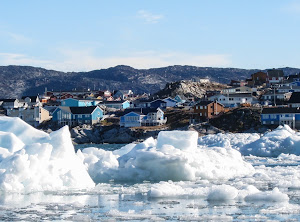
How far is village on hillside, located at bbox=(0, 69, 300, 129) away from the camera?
210ft

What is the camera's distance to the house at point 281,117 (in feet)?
196

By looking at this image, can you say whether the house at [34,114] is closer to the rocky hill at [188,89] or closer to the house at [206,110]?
the rocky hill at [188,89]

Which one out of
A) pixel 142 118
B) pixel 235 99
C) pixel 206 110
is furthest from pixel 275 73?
pixel 206 110

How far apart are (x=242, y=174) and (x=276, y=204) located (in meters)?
7.74

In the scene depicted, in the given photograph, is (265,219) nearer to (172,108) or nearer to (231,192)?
(231,192)

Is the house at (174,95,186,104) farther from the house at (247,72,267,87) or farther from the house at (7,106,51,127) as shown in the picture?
the house at (7,106,51,127)

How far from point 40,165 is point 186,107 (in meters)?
59.4

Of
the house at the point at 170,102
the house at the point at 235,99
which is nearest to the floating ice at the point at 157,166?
the house at the point at 235,99

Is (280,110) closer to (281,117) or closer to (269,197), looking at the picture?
(281,117)

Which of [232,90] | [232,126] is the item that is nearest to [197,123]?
[232,126]

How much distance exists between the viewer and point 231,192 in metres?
16.1

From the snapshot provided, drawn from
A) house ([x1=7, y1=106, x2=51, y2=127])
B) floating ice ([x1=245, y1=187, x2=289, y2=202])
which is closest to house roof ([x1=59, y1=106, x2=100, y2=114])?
house ([x1=7, y1=106, x2=51, y2=127])

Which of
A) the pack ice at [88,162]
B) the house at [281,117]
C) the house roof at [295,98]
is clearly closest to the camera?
the pack ice at [88,162]

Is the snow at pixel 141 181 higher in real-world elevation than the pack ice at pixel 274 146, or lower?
higher
